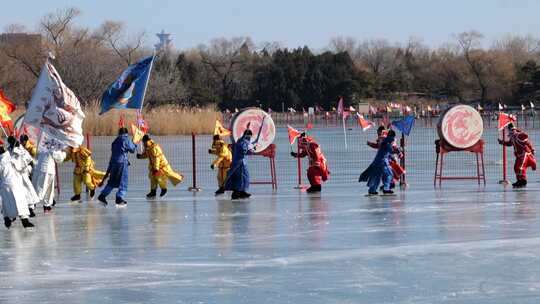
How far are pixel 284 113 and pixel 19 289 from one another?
69.3 m

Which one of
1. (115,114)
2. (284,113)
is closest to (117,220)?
(115,114)

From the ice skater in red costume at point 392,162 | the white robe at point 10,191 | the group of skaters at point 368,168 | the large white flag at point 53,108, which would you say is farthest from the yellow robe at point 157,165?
the white robe at point 10,191

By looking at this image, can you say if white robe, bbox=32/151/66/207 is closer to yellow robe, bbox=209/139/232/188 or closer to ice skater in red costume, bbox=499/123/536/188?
yellow robe, bbox=209/139/232/188

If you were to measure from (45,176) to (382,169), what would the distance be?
20.2ft

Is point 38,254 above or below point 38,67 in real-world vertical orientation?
below

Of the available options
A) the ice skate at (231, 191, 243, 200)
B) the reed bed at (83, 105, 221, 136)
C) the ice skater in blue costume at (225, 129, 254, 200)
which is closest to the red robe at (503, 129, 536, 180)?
the ice skater in blue costume at (225, 129, 254, 200)

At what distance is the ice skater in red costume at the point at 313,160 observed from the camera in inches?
875

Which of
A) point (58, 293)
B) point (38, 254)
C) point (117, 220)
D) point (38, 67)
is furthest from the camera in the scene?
point (38, 67)

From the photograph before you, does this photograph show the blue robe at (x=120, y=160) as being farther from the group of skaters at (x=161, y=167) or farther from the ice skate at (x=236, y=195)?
the ice skate at (x=236, y=195)

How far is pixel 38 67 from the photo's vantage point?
288 ft

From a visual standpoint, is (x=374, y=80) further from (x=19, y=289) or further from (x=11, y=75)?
(x=19, y=289)

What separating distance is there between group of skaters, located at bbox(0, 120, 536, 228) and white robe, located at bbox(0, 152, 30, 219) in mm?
404

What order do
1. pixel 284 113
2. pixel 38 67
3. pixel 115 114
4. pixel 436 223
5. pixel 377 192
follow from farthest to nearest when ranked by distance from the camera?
pixel 38 67 → pixel 284 113 → pixel 115 114 → pixel 377 192 → pixel 436 223

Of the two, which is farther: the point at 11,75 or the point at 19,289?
the point at 11,75
